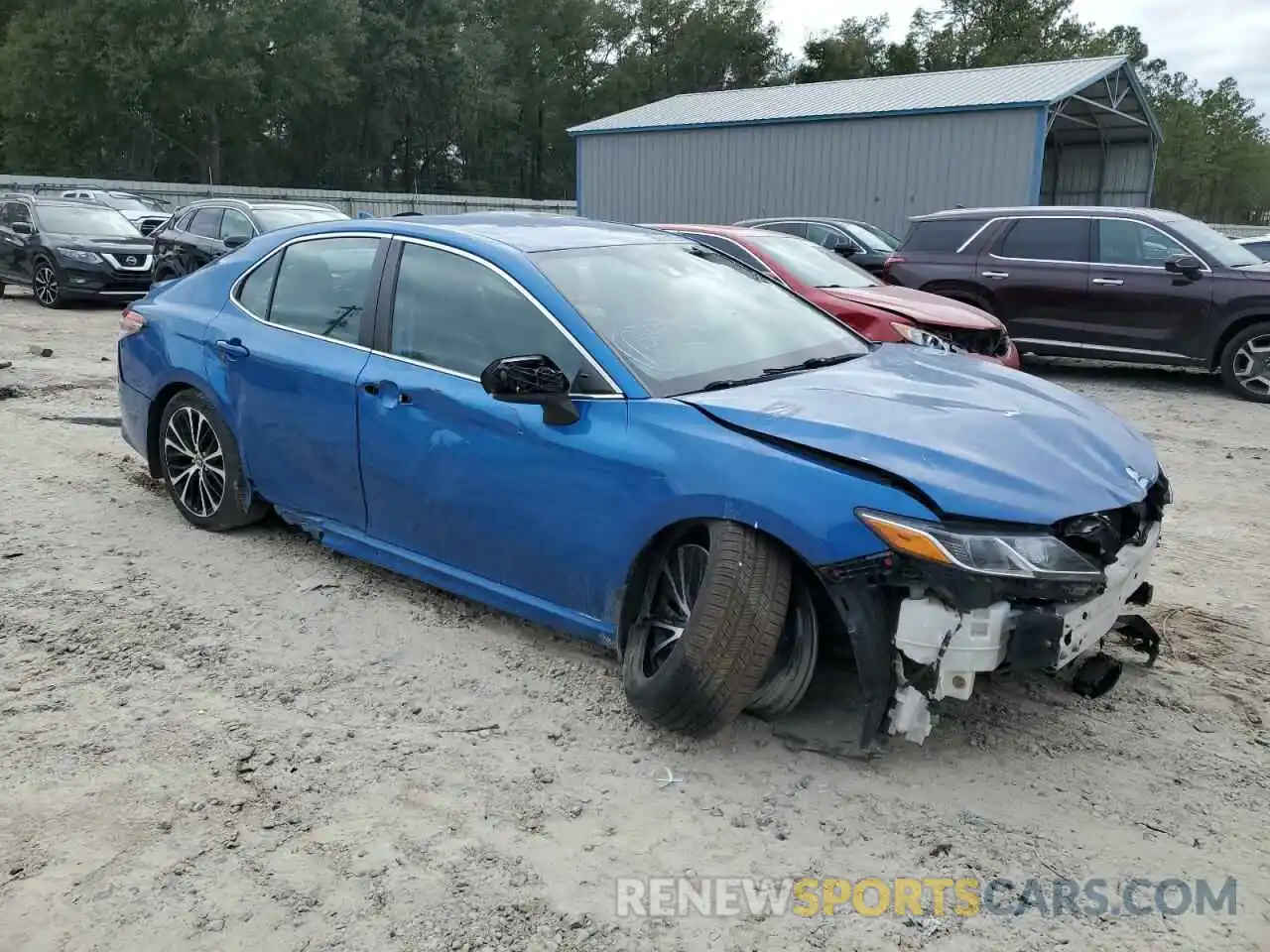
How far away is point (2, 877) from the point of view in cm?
271

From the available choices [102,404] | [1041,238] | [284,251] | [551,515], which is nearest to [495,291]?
[551,515]

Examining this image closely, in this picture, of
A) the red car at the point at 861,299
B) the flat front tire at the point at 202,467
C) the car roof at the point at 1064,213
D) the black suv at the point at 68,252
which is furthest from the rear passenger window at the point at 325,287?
the black suv at the point at 68,252

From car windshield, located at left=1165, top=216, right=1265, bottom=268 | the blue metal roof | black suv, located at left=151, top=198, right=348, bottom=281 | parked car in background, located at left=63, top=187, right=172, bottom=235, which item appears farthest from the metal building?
black suv, located at left=151, top=198, right=348, bottom=281

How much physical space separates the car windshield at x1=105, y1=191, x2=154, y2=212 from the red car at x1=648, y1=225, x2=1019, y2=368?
49.1 feet

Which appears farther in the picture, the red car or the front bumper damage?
the red car

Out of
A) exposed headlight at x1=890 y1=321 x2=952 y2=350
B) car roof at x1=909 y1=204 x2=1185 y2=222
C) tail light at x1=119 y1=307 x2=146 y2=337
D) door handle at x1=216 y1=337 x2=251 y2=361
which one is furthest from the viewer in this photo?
car roof at x1=909 y1=204 x2=1185 y2=222

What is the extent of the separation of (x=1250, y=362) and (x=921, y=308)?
11.4 ft

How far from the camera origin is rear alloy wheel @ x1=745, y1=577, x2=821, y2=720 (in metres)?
3.19

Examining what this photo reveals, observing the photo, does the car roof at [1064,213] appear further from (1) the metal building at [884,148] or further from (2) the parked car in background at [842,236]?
(1) the metal building at [884,148]

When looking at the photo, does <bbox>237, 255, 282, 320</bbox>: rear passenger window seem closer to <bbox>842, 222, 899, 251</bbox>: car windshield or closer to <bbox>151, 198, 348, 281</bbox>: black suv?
<bbox>151, 198, 348, 281</bbox>: black suv

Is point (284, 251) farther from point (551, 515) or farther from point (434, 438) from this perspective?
point (551, 515)

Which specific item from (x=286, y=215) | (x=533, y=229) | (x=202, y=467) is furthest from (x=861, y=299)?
(x=286, y=215)

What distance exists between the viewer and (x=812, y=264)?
923 cm

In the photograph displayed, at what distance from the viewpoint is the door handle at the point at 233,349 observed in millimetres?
4766
